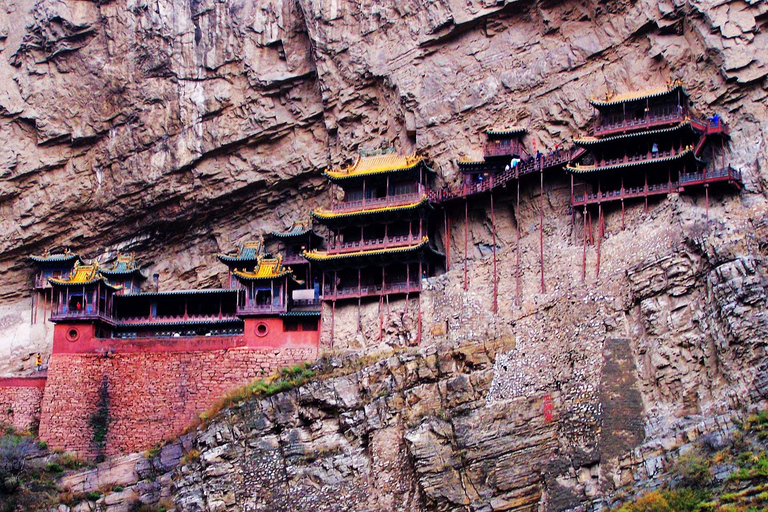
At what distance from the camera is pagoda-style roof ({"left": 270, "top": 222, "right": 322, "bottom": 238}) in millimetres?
55062

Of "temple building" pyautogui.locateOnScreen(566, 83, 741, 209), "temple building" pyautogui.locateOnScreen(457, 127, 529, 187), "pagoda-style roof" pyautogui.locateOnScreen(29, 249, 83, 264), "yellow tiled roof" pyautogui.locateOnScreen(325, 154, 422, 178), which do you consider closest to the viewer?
"temple building" pyautogui.locateOnScreen(566, 83, 741, 209)

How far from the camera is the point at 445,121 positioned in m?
52.8

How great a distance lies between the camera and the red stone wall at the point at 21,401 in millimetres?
51656

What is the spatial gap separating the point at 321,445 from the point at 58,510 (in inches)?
445

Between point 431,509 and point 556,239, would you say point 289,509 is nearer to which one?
point 431,509

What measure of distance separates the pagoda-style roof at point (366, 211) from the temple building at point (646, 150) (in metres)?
6.89

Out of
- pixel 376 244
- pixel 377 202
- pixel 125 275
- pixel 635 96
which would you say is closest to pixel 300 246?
pixel 377 202

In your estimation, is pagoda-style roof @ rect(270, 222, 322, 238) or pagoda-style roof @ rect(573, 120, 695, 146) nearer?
pagoda-style roof @ rect(573, 120, 695, 146)

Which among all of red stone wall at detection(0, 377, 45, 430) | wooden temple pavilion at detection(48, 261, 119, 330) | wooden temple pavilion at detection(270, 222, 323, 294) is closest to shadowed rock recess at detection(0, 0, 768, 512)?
wooden temple pavilion at detection(270, 222, 323, 294)

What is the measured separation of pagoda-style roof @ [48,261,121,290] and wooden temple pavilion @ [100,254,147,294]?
1.60 m

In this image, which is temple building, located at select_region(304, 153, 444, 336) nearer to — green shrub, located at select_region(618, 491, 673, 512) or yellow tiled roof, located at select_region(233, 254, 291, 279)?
yellow tiled roof, located at select_region(233, 254, 291, 279)

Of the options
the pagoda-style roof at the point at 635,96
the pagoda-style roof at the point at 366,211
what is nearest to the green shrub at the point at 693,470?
the pagoda-style roof at the point at 635,96

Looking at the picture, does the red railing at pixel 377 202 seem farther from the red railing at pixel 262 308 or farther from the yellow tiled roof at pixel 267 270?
the red railing at pixel 262 308

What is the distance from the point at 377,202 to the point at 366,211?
99 centimetres
